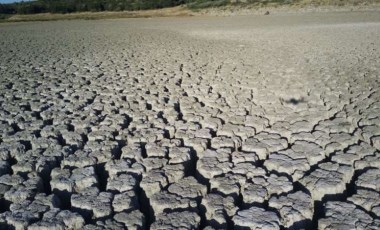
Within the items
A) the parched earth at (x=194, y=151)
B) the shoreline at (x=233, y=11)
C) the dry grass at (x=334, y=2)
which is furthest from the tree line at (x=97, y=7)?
the parched earth at (x=194, y=151)

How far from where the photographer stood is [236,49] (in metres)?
7.88

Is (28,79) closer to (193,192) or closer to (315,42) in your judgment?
(193,192)

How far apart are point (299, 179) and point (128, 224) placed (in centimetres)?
103

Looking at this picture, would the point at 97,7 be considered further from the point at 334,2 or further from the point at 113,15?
the point at 334,2

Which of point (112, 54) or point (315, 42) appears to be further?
point (315, 42)

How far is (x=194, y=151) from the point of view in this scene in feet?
7.97

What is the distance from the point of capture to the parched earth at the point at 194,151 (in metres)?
1.69

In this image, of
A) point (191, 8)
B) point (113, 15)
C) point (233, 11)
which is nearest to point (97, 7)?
point (113, 15)

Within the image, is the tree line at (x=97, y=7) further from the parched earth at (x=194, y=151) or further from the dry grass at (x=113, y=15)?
the parched earth at (x=194, y=151)

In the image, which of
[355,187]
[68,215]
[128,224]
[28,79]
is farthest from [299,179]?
[28,79]

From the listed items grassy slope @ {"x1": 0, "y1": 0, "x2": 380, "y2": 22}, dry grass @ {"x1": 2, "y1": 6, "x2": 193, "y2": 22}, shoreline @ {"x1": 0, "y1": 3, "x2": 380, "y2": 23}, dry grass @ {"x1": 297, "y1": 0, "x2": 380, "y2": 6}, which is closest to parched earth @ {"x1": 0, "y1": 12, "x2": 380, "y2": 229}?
shoreline @ {"x1": 0, "y1": 3, "x2": 380, "y2": 23}

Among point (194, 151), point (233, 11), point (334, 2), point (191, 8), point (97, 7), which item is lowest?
point (194, 151)

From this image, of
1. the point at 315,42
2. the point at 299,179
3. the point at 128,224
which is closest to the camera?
the point at 128,224

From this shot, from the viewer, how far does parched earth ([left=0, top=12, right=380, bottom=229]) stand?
169cm
